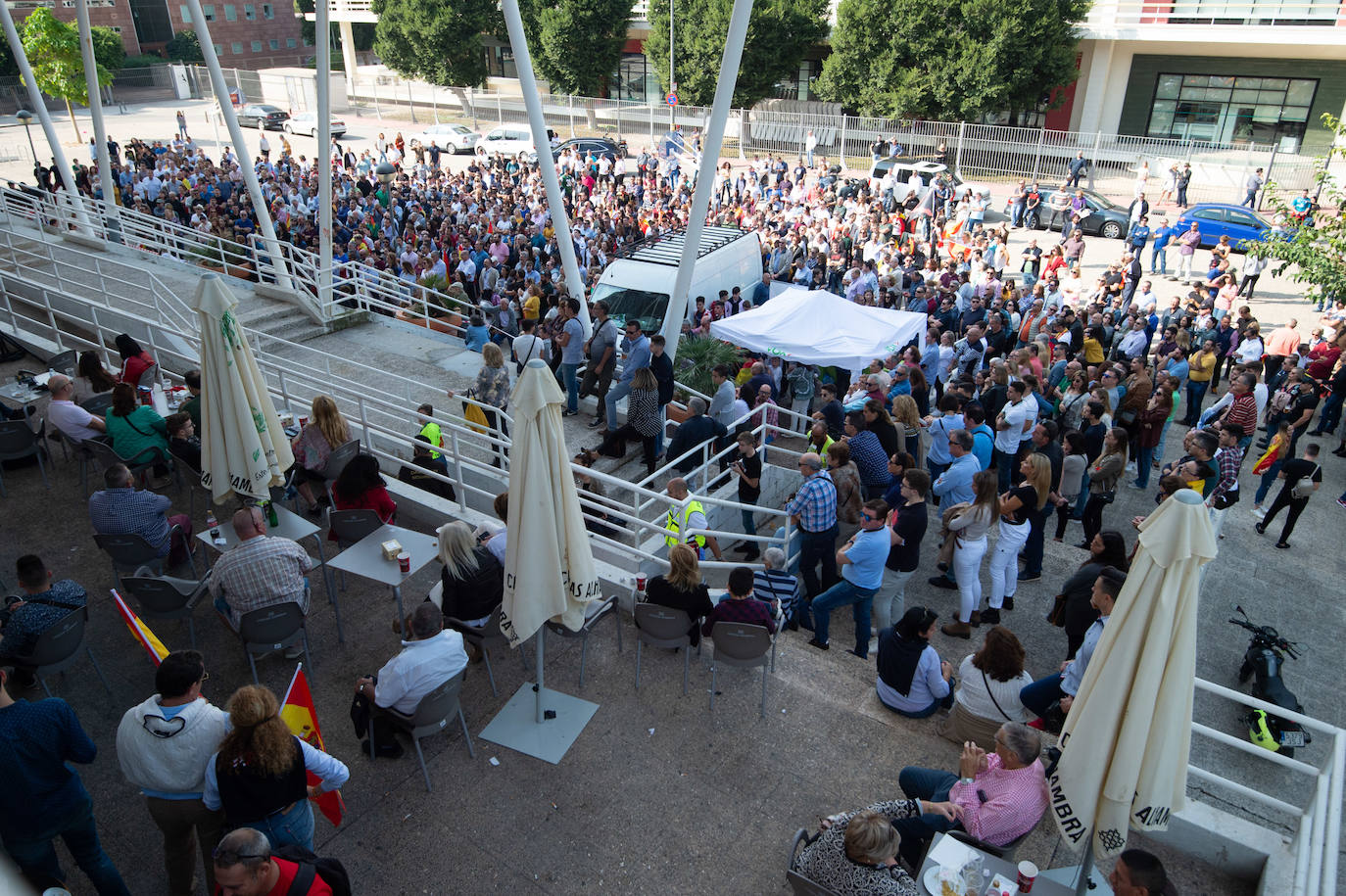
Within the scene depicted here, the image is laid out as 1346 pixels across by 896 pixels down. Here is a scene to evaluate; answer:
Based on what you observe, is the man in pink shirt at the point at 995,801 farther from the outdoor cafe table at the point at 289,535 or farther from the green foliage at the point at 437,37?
the green foliage at the point at 437,37

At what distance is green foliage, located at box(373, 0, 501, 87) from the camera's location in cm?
4725

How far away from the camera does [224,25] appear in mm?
67688

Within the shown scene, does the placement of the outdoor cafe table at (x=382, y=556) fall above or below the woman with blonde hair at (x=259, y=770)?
below

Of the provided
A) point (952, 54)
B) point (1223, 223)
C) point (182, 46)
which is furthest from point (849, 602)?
point (182, 46)

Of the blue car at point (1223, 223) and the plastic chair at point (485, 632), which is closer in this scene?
the plastic chair at point (485, 632)

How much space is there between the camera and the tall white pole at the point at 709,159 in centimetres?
1102

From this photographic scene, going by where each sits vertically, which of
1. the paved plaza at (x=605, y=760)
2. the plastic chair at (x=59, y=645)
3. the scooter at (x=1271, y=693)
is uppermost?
the plastic chair at (x=59, y=645)

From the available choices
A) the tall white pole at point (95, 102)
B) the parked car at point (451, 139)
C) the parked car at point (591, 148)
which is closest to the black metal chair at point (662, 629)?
the tall white pole at point (95, 102)

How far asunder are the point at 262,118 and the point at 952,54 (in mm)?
36228

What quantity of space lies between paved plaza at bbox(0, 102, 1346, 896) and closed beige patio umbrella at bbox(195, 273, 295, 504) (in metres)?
1.28

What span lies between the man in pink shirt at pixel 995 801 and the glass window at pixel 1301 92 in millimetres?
40406

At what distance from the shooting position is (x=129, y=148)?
96.2 feet

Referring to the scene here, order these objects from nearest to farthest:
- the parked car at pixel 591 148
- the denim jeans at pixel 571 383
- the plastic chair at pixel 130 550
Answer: the plastic chair at pixel 130 550 → the denim jeans at pixel 571 383 → the parked car at pixel 591 148

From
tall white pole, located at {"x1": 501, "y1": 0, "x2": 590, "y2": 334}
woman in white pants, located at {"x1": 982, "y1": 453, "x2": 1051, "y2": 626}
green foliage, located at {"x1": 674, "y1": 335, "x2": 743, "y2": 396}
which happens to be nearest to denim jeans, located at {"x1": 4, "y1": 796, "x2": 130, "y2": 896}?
woman in white pants, located at {"x1": 982, "y1": 453, "x2": 1051, "y2": 626}
